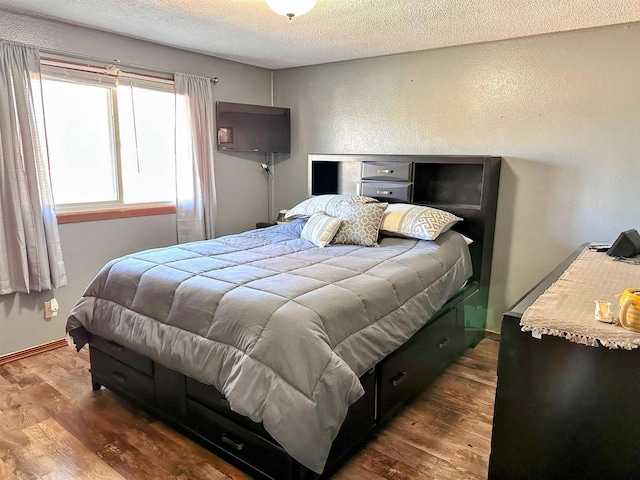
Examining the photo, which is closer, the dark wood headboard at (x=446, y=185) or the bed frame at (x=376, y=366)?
the bed frame at (x=376, y=366)

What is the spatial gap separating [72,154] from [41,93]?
47 centimetres

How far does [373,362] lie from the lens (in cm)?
191

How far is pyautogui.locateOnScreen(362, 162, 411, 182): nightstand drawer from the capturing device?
11.2ft

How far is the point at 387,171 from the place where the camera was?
3510 mm

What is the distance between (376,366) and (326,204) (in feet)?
5.18

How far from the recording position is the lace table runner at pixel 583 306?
4.35 feet

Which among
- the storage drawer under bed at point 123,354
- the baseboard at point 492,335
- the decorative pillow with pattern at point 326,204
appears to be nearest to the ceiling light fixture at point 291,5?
the decorative pillow with pattern at point 326,204

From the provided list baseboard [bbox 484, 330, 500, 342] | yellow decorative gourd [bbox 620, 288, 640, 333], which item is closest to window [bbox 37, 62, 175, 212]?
baseboard [bbox 484, 330, 500, 342]

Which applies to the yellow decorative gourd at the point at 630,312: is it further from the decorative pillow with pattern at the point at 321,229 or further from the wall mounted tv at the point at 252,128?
the wall mounted tv at the point at 252,128

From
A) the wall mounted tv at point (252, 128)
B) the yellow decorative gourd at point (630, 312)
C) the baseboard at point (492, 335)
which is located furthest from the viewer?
the wall mounted tv at point (252, 128)

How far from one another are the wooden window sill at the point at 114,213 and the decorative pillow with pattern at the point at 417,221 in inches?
74.1

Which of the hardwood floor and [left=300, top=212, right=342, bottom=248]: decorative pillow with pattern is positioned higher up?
[left=300, top=212, right=342, bottom=248]: decorative pillow with pattern

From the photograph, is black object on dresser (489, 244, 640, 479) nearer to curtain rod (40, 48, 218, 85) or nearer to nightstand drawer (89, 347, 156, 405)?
nightstand drawer (89, 347, 156, 405)

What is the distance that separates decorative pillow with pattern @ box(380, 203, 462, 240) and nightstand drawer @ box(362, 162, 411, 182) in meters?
0.37
